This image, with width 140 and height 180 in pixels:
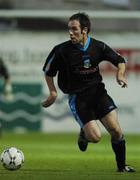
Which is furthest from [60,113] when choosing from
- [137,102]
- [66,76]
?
[66,76]

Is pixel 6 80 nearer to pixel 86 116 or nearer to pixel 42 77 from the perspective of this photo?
pixel 42 77

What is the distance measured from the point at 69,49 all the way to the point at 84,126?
1.05 m

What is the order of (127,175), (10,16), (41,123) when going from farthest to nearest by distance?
(10,16) → (41,123) → (127,175)

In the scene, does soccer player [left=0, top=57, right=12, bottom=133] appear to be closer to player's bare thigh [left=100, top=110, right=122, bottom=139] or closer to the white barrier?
the white barrier

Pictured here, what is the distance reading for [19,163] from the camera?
37.4 feet

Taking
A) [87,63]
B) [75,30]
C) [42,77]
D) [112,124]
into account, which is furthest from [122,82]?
[42,77]

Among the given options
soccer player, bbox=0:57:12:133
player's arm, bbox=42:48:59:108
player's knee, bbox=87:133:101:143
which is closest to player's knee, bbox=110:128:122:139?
player's knee, bbox=87:133:101:143

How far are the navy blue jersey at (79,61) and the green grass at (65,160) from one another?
121cm

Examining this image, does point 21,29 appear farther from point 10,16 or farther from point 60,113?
point 60,113

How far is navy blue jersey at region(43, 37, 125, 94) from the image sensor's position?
11.4m

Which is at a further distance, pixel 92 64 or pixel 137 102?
pixel 137 102

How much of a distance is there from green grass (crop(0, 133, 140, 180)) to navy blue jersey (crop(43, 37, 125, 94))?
47.5 inches

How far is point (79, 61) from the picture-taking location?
1142 centimetres

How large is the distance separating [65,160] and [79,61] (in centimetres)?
302
